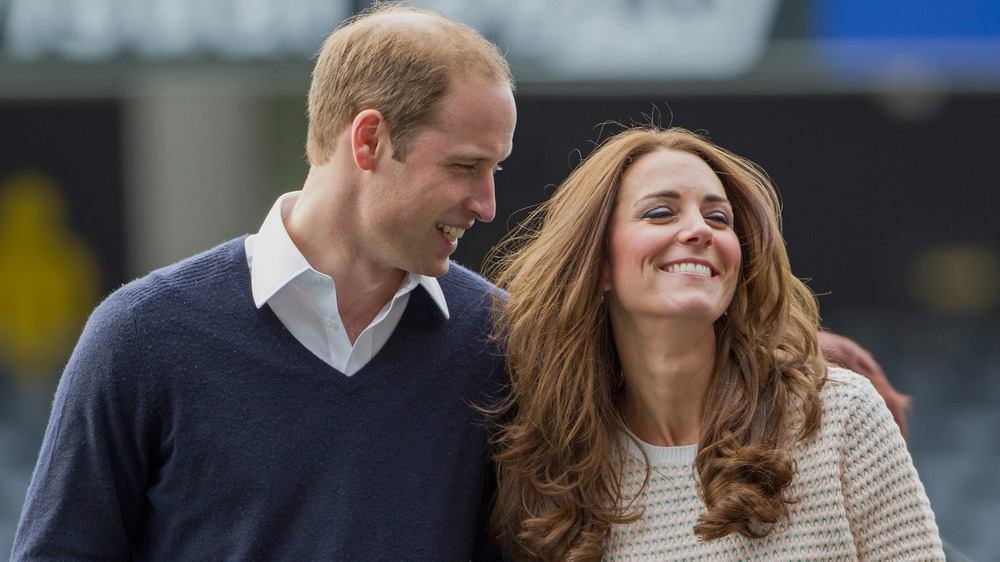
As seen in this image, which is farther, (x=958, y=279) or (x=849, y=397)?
(x=958, y=279)

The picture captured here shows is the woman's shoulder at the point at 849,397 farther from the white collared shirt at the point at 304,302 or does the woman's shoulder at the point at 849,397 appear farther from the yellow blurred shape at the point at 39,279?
the yellow blurred shape at the point at 39,279

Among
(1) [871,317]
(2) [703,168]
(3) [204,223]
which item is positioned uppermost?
(2) [703,168]

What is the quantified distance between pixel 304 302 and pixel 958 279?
6.18 meters

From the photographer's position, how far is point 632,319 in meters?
2.08

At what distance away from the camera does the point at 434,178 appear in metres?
1.95

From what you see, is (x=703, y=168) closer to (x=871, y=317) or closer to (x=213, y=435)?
(x=213, y=435)

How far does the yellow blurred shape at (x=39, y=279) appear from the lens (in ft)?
22.4

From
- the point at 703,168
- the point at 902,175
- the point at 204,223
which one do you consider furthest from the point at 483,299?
the point at 902,175

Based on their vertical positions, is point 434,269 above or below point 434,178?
below

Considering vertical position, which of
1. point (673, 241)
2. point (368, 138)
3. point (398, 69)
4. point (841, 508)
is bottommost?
point (841, 508)

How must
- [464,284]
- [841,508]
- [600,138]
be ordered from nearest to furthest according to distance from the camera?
[841,508] → [464,284] → [600,138]

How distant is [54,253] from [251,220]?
4.99ft

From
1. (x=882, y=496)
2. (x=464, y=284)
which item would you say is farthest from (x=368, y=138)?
(x=882, y=496)

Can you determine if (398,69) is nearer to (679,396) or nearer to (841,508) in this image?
(679,396)
